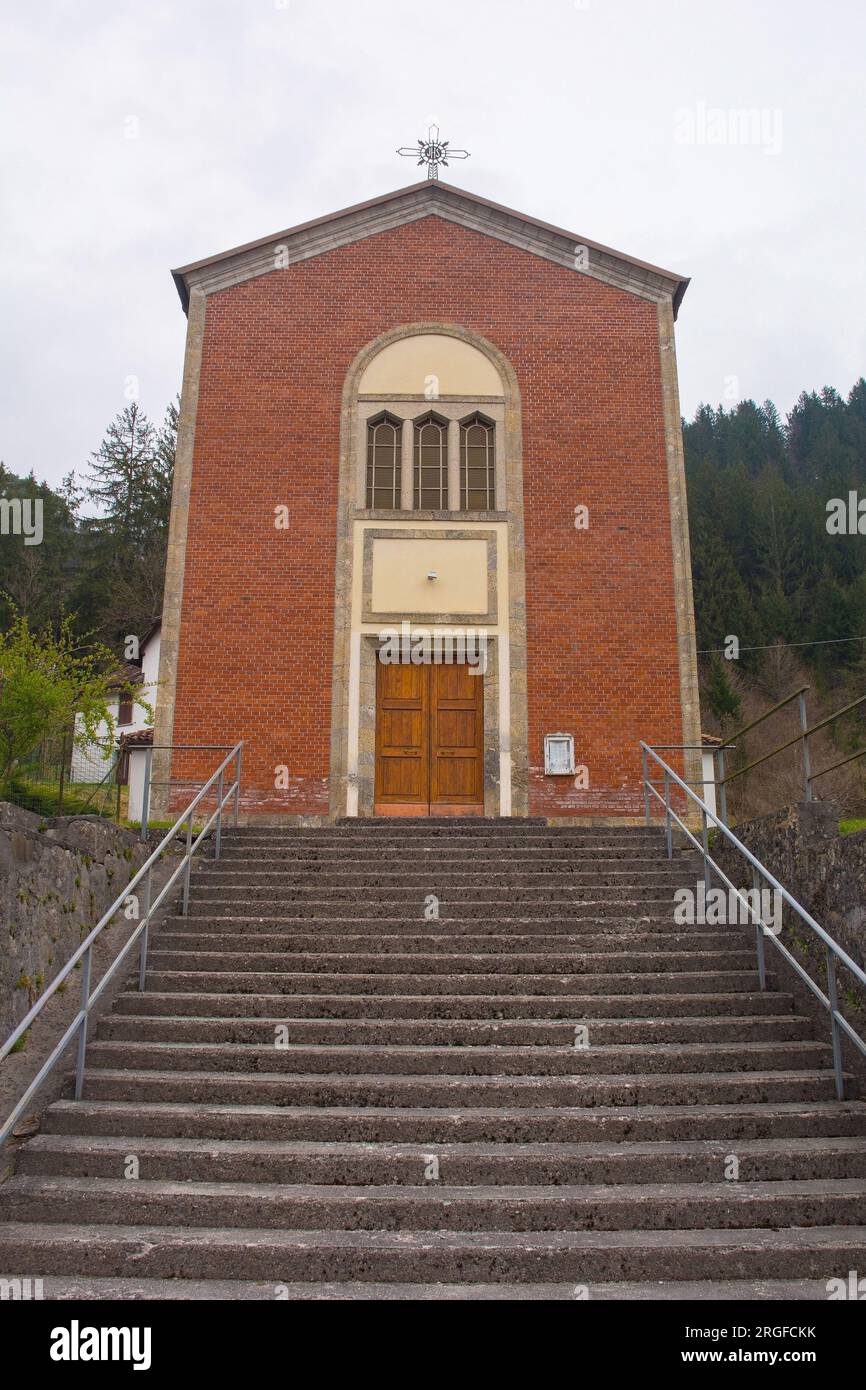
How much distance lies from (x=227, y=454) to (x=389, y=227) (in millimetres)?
4255

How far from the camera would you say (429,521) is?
13336 millimetres

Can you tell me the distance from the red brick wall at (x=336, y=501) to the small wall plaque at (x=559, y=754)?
0.10 meters

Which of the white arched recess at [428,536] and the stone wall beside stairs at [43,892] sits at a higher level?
the white arched recess at [428,536]

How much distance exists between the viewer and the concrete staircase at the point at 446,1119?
14.6 ft

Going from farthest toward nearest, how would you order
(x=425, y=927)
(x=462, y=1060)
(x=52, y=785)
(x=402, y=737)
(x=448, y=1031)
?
(x=402, y=737) → (x=52, y=785) → (x=425, y=927) → (x=448, y=1031) → (x=462, y=1060)

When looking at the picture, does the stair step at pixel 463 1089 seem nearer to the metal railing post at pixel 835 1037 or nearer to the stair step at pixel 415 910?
Answer: the metal railing post at pixel 835 1037

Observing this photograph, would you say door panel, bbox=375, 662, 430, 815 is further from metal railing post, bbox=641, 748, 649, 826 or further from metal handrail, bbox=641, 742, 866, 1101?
metal handrail, bbox=641, 742, 866, 1101

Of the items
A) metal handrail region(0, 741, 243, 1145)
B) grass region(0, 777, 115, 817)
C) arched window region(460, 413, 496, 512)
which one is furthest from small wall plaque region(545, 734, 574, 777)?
grass region(0, 777, 115, 817)

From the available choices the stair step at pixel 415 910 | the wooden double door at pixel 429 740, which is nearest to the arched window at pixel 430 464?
the wooden double door at pixel 429 740

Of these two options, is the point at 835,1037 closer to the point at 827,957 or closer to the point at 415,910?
the point at 827,957

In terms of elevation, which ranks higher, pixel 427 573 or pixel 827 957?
pixel 427 573

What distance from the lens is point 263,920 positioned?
7926 millimetres

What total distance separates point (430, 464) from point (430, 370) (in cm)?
138

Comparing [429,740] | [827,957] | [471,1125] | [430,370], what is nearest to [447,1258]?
[471,1125]
